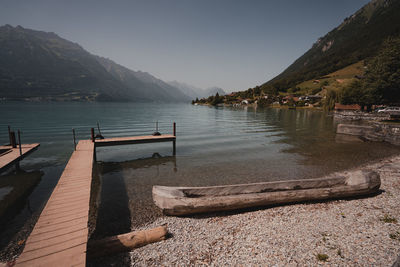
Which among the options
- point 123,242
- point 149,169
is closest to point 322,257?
point 123,242

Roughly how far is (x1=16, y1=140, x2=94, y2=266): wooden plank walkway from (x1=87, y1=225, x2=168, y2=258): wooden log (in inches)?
23.6

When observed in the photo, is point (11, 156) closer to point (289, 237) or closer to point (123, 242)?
point (123, 242)

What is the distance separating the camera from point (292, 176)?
13.5 m

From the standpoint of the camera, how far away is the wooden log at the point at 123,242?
5.68 meters

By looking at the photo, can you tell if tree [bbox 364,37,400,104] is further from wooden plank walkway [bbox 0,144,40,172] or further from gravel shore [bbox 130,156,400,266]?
wooden plank walkway [bbox 0,144,40,172]

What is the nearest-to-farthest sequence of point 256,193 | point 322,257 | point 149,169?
point 322,257 → point 256,193 → point 149,169

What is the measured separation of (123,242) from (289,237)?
5810 millimetres

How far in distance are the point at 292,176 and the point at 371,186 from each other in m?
4.76

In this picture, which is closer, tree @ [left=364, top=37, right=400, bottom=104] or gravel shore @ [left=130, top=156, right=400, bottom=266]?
gravel shore @ [left=130, top=156, right=400, bottom=266]

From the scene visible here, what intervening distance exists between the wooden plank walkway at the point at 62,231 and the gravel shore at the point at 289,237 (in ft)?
5.86

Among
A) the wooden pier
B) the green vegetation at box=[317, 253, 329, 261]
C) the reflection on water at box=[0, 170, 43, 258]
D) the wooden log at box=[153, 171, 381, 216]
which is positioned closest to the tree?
the wooden log at box=[153, 171, 381, 216]

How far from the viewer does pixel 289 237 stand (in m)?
6.45

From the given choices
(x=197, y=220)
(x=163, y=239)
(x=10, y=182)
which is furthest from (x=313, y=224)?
(x=10, y=182)

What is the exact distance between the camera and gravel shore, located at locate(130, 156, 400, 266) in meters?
5.48
